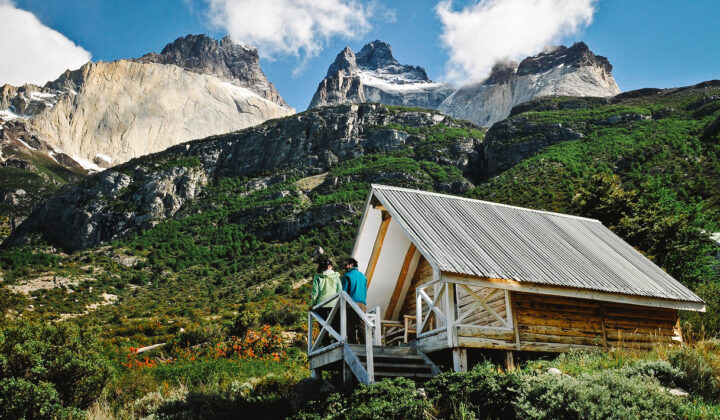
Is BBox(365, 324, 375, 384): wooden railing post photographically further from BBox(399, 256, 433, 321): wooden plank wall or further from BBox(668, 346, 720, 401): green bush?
BBox(668, 346, 720, 401): green bush

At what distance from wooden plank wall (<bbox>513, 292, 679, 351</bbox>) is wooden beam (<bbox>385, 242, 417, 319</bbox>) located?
11.5 ft

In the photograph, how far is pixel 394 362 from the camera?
9969mm

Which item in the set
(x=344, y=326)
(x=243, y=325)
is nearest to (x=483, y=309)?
(x=344, y=326)

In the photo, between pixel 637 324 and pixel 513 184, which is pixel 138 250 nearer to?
pixel 513 184

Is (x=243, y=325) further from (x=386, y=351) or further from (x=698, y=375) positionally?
(x=698, y=375)

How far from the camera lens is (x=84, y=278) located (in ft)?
209

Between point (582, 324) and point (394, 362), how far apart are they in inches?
190

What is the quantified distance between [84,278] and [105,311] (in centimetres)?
1848

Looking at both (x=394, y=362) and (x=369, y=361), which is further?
(x=394, y=362)

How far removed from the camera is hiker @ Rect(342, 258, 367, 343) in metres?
10.4

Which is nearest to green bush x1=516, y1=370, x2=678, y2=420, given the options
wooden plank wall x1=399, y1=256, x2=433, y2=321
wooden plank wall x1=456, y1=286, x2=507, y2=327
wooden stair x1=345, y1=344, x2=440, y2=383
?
wooden stair x1=345, y1=344, x2=440, y2=383

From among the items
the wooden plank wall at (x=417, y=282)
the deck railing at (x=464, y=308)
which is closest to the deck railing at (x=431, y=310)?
the deck railing at (x=464, y=308)

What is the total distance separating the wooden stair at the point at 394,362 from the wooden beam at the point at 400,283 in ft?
11.9

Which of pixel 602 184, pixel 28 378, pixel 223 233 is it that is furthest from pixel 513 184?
pixel 28 378
